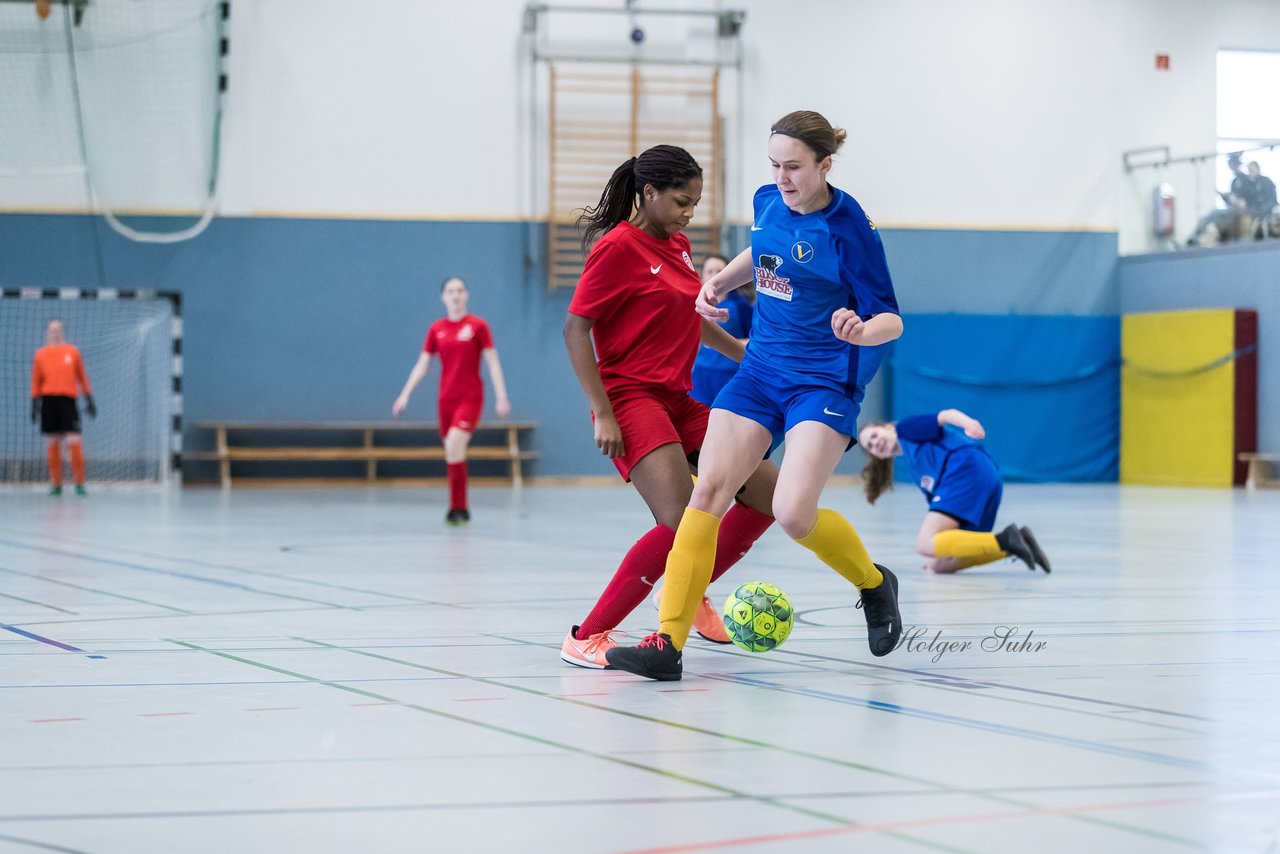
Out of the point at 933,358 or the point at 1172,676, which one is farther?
the point at 933,358

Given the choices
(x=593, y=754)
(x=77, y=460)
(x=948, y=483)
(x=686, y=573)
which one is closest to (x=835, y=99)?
(x=77, y=460)

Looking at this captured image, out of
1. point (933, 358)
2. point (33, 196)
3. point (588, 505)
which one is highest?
point (33, 196)

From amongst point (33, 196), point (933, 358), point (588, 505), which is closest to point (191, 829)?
point (588, 505)

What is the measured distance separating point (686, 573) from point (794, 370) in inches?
25.8

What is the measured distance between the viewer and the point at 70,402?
16.3m

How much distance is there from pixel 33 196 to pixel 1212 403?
14147mm

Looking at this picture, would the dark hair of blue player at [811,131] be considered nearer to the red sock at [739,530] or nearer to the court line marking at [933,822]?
the red sock at [739,530]

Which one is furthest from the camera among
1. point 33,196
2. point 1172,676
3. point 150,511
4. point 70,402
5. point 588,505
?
point 33,196

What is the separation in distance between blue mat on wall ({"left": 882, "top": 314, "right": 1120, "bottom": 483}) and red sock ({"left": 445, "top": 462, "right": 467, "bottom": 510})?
9.42 meters

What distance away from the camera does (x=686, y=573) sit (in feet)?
14.5

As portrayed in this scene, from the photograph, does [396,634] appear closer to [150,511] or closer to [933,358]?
[150,511]

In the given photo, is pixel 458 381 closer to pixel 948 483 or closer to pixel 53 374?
pixel 948 483

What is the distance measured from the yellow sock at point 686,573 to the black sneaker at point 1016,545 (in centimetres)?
399

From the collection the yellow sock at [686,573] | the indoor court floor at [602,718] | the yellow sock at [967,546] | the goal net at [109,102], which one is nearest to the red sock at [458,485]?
the indoor court floor at [602,718]
